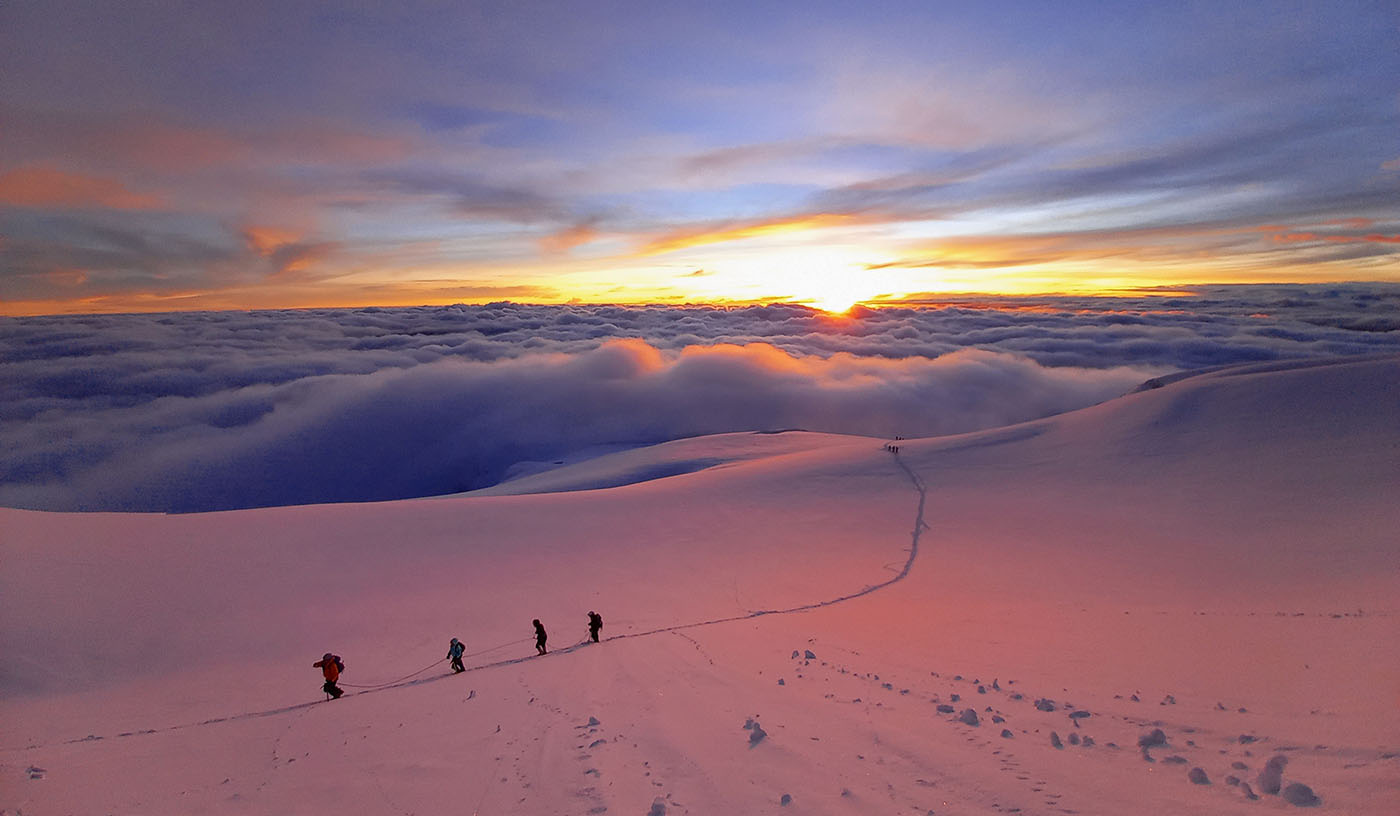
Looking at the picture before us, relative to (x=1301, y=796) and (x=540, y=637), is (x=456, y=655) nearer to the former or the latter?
(x=540, y=637)

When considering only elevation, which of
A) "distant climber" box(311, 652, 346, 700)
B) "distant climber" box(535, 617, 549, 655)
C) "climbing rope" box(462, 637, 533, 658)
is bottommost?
"climbing rope" box(462, 637, 533, 658)

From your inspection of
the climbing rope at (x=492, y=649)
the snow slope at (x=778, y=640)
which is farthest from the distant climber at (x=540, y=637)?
the climbing rope at (x=492, y=649)

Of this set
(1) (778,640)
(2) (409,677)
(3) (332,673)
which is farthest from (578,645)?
(3) (332,673)

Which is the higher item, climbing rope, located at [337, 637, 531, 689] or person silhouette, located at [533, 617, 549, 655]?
person silhouette, located at [533, 617, 549, 655]

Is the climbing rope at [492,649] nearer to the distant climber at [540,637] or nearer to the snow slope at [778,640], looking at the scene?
the snow slope at [778,640]

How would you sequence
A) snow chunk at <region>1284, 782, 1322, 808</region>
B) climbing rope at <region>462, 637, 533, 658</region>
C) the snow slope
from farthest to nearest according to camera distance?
1. climbing rope at <region>462, 637, 533, 658</region>
2. the snow slope
3. snow chunk at <region>1284, 782, 1322, 808</region>

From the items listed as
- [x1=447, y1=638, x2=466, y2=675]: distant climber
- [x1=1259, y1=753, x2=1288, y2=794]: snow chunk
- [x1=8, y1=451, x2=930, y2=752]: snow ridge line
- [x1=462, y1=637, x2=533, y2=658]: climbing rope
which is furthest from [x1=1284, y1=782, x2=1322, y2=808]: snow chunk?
[x1=462, y1=637, x2=533, y2=658]: climbing rope

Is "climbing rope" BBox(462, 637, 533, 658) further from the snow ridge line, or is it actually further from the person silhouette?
the person silhouette

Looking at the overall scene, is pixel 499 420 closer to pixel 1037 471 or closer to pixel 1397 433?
pixel 1037 471

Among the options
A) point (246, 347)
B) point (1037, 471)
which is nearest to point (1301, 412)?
point (1037, 471)
